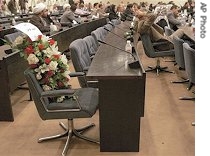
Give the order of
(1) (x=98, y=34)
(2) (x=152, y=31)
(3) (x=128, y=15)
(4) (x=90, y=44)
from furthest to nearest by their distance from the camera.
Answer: (3) (x=128, y=15)
(2) (x=152, y=31)
(1) (x=98, y=34)
(4) (x=90, y=44)

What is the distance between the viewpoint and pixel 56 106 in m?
2.51

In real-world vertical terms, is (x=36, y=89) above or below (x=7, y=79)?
above

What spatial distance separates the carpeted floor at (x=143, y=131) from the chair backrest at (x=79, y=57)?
23.6 inches

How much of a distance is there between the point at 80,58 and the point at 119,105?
35.5 inches

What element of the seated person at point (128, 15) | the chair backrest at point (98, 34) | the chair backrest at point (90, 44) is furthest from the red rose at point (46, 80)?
the seated person at point (128, 15)

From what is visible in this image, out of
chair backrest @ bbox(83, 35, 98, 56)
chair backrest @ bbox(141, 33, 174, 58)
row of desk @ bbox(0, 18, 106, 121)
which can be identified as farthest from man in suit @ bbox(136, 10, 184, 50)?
row of desk @ bbox(0, 18, 106, 121)

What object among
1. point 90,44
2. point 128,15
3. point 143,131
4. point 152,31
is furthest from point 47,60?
point 128,15

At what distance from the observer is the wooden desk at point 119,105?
7.86ft

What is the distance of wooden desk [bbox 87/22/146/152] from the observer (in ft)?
7.86

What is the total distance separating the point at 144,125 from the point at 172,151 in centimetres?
62

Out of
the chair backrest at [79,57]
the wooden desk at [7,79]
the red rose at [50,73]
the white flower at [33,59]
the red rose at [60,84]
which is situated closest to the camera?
the white flower at [33,59]

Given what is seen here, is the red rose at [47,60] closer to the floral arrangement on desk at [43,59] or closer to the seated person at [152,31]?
the floral arrangement on desk at [43,59]

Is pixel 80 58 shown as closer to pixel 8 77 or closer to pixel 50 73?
pixel 50 73

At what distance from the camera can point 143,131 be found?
3.06 metres
